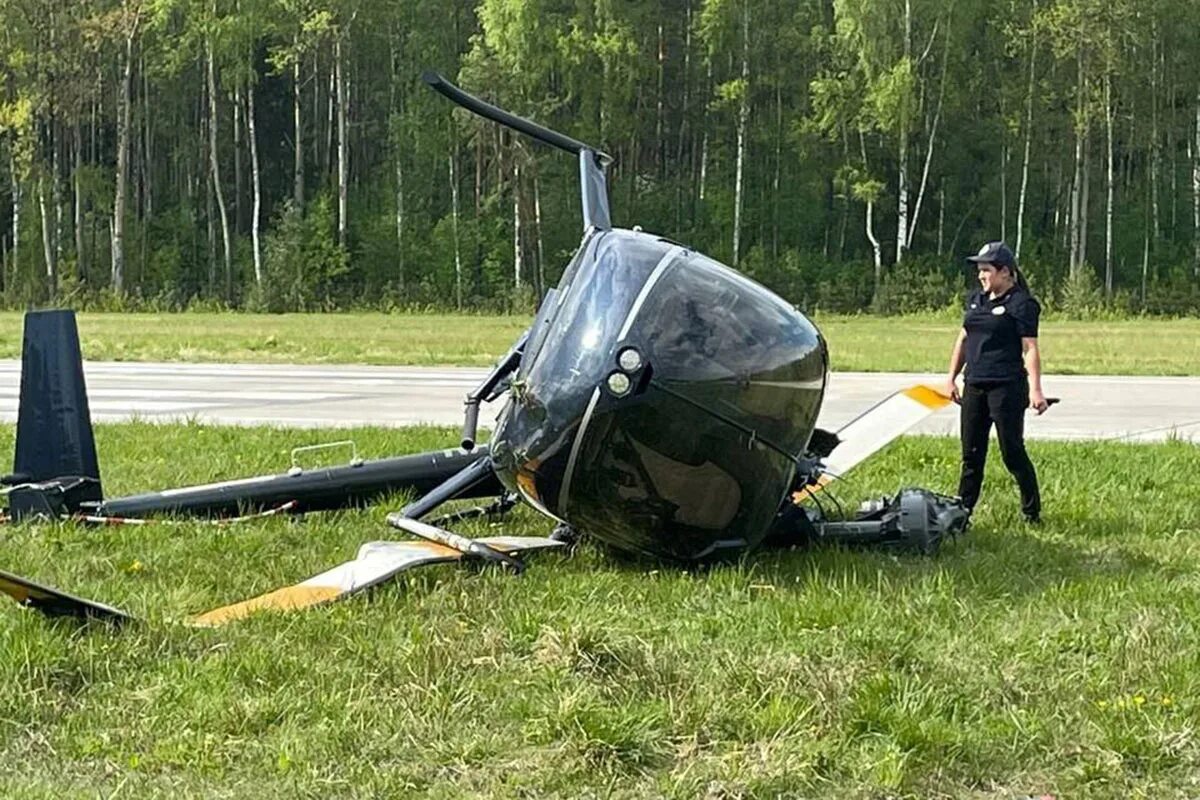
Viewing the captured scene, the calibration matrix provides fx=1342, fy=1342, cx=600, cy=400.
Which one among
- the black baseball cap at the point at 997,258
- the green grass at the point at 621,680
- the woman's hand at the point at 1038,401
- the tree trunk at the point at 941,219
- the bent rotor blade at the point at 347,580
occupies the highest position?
the tree trunk at the point at 941,219

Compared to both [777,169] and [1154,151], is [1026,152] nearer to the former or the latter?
[1154,151]

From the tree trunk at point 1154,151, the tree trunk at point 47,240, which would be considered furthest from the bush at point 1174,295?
the tree trunk at point 47,240

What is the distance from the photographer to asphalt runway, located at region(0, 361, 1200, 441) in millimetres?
13711

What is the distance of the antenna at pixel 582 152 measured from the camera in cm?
690

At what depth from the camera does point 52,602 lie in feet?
16.6

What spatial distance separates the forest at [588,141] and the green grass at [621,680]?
39924 mm

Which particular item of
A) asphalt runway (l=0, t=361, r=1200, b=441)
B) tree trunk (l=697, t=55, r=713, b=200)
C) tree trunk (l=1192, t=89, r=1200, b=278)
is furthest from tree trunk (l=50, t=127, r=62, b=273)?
tree trunk (l=1192, t=89, r=1200, b=278)

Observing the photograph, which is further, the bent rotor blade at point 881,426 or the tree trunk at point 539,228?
the tree trunk at point 539,228

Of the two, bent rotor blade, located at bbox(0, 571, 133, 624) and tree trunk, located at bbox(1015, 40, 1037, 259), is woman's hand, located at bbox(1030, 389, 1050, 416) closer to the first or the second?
bent rotor blade, located at bbox(0, 571, 133, 624)

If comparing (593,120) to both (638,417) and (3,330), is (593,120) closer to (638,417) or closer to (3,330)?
(3,330)

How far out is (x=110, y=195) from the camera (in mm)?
54625

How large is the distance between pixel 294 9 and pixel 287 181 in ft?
39.5

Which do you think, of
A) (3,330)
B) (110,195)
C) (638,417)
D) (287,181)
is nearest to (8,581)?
(638,417)

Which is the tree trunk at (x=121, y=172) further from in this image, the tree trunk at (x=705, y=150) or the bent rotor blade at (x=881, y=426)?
the bent rotor blade at (x=881, y=426)
